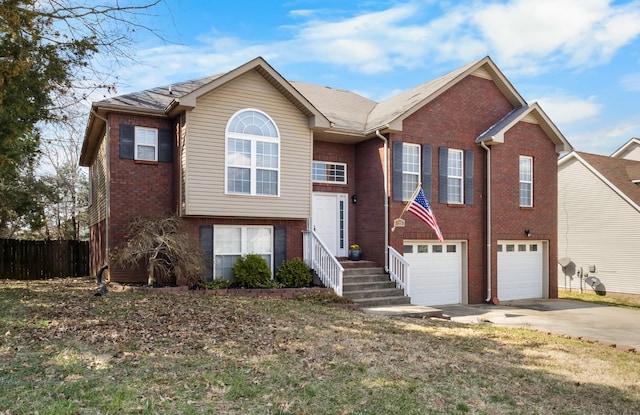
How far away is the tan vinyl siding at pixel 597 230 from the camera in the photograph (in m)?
19.8

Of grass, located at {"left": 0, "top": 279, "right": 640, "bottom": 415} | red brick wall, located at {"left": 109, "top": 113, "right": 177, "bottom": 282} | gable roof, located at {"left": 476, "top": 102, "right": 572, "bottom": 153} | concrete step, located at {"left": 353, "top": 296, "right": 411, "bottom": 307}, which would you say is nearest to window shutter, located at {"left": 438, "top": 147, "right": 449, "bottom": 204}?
gable roof, located at {"left": 476, "top": 102, "right": 572, "bottom": 153}

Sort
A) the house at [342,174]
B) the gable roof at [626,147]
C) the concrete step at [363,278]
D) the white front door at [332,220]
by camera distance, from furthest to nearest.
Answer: the gable roof at [626,147], the white front door at [332,220], the concrete step at [363,278], the house at [342,174]

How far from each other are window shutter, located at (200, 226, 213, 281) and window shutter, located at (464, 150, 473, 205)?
8.86m

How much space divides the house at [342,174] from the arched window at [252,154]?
0.10 ft

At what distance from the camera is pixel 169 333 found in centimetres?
754

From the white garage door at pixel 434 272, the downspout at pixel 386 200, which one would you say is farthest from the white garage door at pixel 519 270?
the downspout at pixel 386 200

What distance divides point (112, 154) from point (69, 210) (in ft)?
58.3

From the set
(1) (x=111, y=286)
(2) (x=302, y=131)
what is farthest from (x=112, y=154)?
(2) (x=302, y=131)

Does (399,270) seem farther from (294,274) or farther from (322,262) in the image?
(294,274)

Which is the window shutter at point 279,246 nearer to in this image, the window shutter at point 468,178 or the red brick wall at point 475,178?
the red brick wall at point 475,178

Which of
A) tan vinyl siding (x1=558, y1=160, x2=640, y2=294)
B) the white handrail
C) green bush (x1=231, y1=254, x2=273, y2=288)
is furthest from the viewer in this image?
tan vinyl siding (x1=558, y1=160, x2=640, y2=294)

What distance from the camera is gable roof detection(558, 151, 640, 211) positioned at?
2025 centimetres

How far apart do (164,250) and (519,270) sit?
12829 mm

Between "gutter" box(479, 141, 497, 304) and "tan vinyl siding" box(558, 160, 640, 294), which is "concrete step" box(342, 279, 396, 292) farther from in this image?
"tan vinyl siding" box(558, 160, 640, 294)
